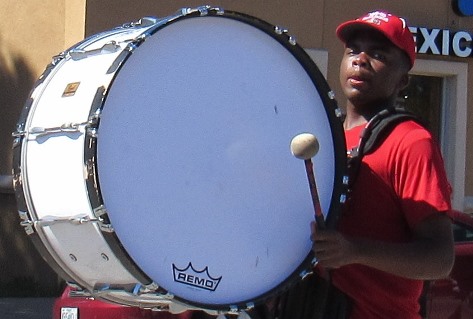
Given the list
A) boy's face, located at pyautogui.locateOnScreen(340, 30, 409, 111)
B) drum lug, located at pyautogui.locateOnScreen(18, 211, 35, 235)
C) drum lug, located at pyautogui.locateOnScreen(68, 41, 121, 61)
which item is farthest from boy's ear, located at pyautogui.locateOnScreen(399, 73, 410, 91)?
drum lug, located at pyautogui.locateOnScreen(18, 211, 35, 235)

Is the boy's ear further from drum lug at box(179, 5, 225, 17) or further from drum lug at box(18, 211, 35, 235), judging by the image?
drum lug at box(18, 211, 35, 235)

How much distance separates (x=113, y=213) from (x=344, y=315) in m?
0.72

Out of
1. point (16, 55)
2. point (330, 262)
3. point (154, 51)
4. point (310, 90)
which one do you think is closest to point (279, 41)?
point (310, 90)

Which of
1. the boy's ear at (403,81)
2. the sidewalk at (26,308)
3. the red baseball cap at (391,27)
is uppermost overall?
the red baseball cap at (391,27)

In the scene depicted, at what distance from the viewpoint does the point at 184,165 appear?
268 cm

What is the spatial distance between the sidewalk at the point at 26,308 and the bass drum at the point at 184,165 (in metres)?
6.24

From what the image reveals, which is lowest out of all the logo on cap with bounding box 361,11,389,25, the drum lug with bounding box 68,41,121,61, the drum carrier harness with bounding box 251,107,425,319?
the drum carrier harness with bounding box 251,107,425,319

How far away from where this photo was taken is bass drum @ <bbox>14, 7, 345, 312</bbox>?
2596 mm

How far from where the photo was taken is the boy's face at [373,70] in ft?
9.62

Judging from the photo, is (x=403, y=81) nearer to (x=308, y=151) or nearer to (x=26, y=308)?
(x=308, y=151)

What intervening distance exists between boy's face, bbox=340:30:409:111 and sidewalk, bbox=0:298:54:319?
6.42m

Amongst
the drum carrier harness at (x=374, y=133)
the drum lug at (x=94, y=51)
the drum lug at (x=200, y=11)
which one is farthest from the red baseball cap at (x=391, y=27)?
the drum lug at (x=94, y=51)

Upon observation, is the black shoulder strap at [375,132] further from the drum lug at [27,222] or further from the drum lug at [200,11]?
the drum lug at [27,222]

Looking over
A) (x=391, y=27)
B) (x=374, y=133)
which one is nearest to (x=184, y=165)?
(x=374, y=133)
